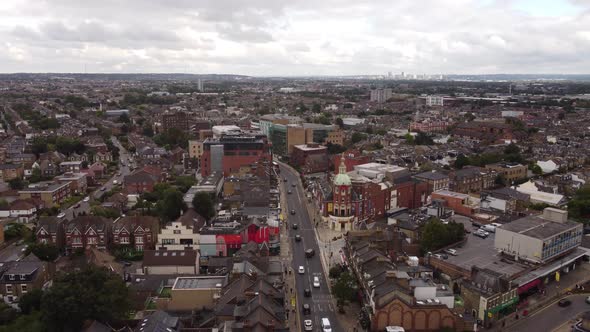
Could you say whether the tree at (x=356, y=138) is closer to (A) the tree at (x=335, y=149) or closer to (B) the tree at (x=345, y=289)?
(A) the tree at (x=335, y=149)

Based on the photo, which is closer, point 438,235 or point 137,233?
point 438,235

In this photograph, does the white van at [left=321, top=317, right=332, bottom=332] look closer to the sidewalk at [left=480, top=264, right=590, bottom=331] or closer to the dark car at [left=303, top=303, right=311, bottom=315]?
the dark car at [left=303, top=303, right=311, bottom=315]

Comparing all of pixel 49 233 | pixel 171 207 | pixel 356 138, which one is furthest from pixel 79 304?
pixel 356 138

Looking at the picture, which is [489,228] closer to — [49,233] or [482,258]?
[482,258]

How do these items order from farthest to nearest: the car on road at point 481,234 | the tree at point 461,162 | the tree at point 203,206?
the tree at point 461,162, the tree at point 203,206, the car on road at point 481,234

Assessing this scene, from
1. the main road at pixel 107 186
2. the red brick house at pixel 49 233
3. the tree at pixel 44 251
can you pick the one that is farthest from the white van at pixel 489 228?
the main road at pixel 107 186
